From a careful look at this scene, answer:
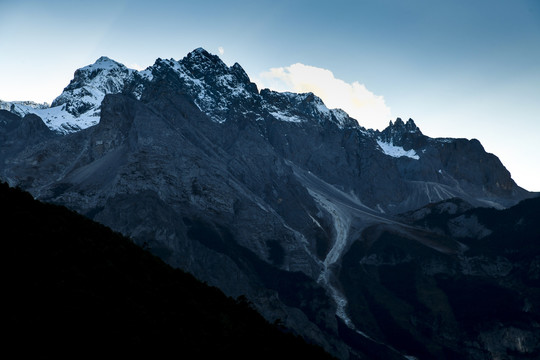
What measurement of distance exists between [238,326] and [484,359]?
544 ft

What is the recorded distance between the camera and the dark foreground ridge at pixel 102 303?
33906 mm

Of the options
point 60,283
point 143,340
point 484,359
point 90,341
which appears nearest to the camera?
point 90,341

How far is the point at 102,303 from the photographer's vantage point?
4009 centimetres

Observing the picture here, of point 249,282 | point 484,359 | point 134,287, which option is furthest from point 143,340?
point 484,359

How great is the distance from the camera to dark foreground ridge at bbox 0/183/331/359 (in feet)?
111

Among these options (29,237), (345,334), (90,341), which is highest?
(29,237)

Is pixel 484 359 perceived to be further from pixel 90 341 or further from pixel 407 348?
pixel 90 341

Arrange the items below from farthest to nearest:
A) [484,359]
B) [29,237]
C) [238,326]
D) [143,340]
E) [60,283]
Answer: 1. [484,359]
2. [238,326]
3. [29,237]
4. [60,283]
5. [143,340]

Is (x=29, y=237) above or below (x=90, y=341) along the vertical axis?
above

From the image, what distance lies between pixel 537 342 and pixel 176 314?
182517 millimetres

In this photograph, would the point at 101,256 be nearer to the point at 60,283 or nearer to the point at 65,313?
the point at 60,283

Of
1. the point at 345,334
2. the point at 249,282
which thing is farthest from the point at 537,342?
the point at 249,282

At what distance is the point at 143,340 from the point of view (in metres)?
37.2

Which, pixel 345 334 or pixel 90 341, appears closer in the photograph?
pixel 90 341
